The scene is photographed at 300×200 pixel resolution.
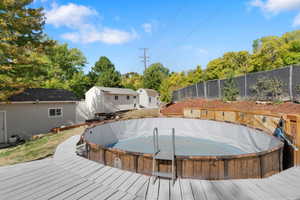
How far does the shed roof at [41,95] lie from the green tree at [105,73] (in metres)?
14.3

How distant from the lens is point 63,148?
188 inches

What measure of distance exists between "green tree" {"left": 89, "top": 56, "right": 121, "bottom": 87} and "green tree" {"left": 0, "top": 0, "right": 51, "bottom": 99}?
17.9m

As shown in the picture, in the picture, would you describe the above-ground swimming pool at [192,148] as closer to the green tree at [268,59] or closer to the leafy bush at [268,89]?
the leafy bush at [268,89]

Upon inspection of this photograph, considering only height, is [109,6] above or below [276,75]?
above

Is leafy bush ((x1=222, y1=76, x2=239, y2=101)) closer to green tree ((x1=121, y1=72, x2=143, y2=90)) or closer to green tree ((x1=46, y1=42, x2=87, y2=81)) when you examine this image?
green tree ((x1=46, y1=42, x2=87, y2=81))

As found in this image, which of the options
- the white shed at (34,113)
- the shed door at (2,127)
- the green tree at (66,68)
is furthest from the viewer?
the green tree at (66,68)

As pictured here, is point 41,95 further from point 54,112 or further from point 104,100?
point 104,100

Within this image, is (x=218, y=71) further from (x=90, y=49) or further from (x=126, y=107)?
(x=90, y=49)

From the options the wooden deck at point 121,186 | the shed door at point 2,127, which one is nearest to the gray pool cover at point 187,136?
the wooden deck at point 121,186

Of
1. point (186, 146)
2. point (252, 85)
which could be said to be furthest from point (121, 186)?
point (252, 85)

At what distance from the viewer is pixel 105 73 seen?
1072 inches

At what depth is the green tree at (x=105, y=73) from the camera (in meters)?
27.0

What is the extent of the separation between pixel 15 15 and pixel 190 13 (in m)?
13.6

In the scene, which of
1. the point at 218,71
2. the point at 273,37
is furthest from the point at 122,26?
the point at 273,37
